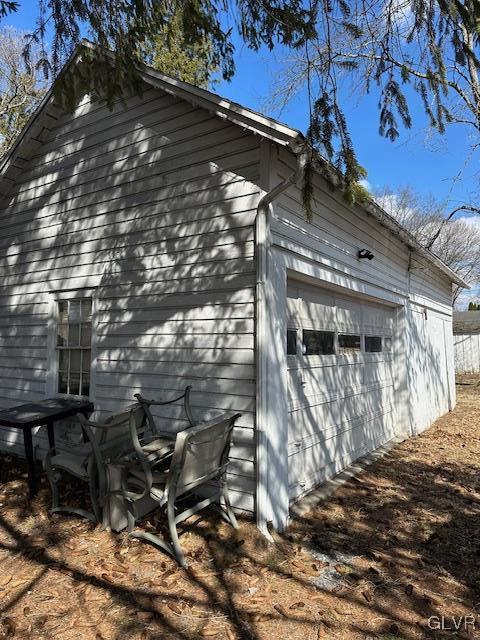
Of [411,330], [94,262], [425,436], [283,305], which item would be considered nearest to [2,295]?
[94,262]

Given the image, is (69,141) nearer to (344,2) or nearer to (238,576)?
(344,2)

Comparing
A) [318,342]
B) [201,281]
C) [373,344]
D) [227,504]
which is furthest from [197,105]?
[373,344]

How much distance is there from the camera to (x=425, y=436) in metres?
9.13

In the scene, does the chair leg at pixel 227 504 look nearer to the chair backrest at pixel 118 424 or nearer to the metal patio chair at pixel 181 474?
the metal patio chair at pixel 181 474

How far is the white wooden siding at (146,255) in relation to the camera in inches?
181

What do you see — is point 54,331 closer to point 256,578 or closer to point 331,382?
point 331,382

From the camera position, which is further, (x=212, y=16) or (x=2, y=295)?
(x=2, y=295)

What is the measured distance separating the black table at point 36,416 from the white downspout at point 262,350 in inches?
105

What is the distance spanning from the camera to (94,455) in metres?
4.14

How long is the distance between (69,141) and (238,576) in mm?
6208

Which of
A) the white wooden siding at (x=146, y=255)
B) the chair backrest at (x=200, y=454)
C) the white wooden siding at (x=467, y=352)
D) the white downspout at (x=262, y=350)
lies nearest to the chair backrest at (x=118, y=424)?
the white wooden siding at (x=146, y=255)

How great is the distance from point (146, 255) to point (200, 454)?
2741 millimetres

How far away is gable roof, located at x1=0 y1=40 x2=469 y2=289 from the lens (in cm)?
392

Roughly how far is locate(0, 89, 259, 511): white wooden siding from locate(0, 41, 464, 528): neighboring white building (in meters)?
0.02
